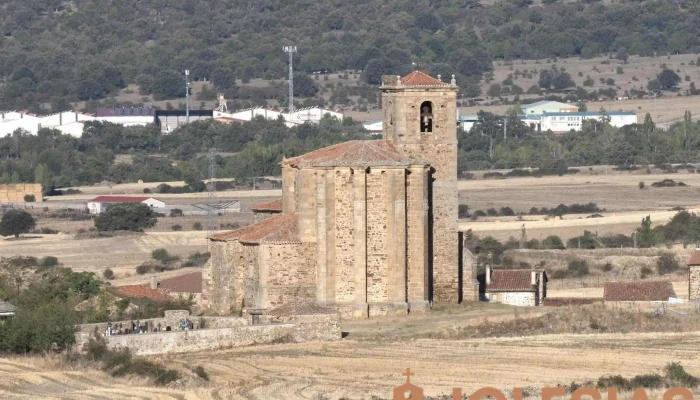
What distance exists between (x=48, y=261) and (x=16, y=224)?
13062 millimetres

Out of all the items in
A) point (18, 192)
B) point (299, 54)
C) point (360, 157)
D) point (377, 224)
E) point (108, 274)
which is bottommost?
point (108, 274)

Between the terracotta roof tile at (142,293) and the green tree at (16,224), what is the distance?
2530 centimetres

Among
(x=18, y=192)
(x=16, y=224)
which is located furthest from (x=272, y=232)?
(x=18, y=192)

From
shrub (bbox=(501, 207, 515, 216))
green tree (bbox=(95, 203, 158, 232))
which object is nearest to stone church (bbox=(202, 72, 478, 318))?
green tree (bbox=(95, 203, 158, 232))

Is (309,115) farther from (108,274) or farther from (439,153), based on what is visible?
(439,153)

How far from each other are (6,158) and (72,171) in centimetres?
1091

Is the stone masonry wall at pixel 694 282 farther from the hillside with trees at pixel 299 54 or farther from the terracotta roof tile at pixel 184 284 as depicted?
the hillside with trees at pixel 299 54

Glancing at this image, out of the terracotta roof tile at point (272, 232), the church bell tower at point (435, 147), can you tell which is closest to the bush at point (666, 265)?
the church bell tower at point (435, 147)

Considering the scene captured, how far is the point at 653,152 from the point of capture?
114m

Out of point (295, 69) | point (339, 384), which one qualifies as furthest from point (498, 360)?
point (295, 69)

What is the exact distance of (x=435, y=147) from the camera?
1975 inches

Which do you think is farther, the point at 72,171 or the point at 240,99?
the point at 240,99

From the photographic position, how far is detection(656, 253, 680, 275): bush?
2474 inches

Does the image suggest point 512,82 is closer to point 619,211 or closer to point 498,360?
point 619,211
